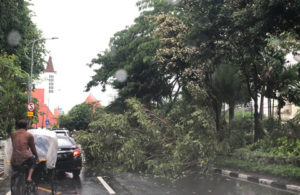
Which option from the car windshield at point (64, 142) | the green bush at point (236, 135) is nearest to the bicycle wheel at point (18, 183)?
the car windshield at point (64, 142)

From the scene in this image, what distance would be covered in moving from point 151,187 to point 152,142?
4.99m

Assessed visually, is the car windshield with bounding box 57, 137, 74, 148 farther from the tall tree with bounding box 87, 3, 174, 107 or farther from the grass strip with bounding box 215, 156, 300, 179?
the tall tree with bounding box 87, 3, 174, 107

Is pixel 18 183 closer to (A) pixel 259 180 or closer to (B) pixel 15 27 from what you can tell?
(A) pixel 259 180

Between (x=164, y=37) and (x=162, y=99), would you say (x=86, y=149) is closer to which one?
(x=164, y=37)

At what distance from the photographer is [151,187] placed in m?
9.74

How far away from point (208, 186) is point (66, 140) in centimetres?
494

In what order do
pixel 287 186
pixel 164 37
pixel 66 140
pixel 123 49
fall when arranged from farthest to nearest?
1. pixel 123 49
2. pixel 164 37
3. pixel 66 140
4. pixel 287 186

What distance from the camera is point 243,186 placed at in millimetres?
10445

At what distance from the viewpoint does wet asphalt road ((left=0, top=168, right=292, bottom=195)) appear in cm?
897

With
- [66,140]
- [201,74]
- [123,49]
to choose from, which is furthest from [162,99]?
[66,140]

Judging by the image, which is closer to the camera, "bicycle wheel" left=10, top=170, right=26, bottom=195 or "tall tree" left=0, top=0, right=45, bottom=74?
"bicycle wheel" left=10, top=170, right=26, bottom=195

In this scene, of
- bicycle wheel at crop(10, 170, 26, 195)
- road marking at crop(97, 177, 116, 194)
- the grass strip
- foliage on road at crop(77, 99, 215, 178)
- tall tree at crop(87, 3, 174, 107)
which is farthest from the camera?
tall tree at crop(87, 3, 174, 107)

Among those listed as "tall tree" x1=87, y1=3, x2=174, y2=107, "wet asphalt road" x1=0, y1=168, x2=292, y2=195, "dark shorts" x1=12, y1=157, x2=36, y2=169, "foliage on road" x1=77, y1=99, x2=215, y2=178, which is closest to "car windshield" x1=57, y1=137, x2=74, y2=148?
"wet asphalt road" x1=0, y1=168, x2=292, y2=195

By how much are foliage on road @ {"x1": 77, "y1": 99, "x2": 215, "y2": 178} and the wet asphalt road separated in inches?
76.2
